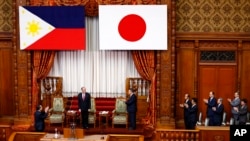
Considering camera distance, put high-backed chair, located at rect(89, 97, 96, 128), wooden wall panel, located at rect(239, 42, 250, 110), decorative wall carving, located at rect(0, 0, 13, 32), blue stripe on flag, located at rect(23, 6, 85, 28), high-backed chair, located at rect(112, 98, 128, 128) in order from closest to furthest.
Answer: high-backed chair, located at rect(89, 97, 96, 128), high-backed chair, located at rect(112, 98, 128, 128), blue stripe on flag, located at rect(23, 6, 85, 28), wooden wall panel, located at rect(239, 42, 250, 110), decorative wall carving, located at rect(0, 0, 13, 32)

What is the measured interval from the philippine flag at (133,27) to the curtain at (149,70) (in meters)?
0.34

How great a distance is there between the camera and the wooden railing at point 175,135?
14555mm

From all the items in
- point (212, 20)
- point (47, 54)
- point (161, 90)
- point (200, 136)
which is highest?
point (212, 20)

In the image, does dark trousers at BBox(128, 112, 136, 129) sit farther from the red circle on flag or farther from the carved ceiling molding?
the carved ceiling molding

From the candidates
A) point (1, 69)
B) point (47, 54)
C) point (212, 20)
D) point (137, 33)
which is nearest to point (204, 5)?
point (212, 20)

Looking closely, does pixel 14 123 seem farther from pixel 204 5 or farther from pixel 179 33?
pixel 204 5

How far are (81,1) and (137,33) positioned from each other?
2117mm

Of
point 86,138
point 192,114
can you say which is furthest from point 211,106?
point 86,138

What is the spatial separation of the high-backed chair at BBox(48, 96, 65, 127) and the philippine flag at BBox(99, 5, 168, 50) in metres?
2.25

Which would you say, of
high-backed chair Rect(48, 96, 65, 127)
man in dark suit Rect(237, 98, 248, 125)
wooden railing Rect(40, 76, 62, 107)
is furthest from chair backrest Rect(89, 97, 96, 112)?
man in dark suit Rect(237, 98, 248, 125)

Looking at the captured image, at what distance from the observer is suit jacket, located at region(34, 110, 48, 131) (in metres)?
15.8

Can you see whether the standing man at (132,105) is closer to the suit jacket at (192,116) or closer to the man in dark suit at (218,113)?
the suit jacket at (192,116)

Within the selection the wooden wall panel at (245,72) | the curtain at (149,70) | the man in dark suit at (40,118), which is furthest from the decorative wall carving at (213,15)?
the man in dark suit at (40,118)

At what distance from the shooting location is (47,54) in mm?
17359
